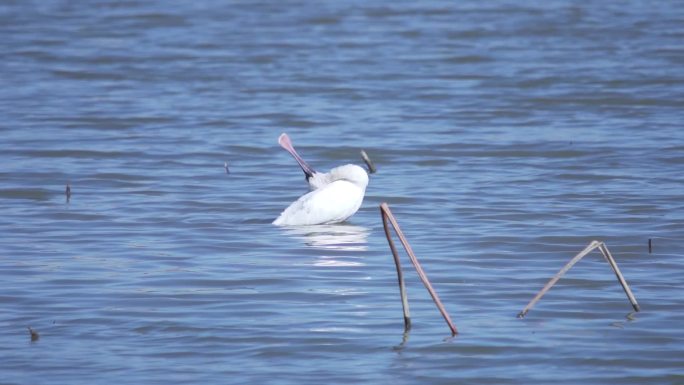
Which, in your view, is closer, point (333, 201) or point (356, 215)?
point (333, 201)

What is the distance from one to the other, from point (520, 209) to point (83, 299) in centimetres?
399

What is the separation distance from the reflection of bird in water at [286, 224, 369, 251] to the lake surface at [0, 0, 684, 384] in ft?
0.10

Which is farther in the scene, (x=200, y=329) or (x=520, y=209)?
(x=520, y=209)

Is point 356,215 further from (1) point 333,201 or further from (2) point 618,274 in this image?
(2) point 618,274

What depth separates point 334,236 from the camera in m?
9.66

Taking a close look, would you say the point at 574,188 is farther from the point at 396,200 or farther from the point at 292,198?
the point at 292,198

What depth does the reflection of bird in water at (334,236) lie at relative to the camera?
367 inches

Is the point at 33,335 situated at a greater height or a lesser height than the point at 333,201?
greater

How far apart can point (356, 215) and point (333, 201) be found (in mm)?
950

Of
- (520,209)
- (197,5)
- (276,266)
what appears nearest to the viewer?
(276,266)

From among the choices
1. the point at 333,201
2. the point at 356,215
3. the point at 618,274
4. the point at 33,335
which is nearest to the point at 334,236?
the point at 333,201

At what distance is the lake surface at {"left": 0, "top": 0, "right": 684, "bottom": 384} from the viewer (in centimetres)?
682

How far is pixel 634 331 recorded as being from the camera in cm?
709

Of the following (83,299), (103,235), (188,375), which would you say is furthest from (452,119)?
(188,375)
